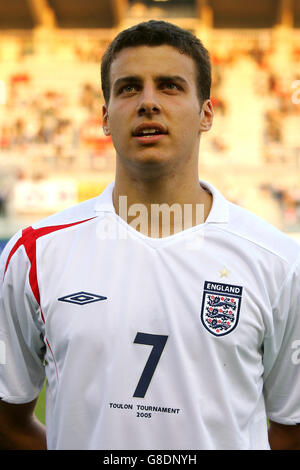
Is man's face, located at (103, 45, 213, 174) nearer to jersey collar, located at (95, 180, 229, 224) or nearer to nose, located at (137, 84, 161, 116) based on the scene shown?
nose, located at (137, 84, 161, 116)

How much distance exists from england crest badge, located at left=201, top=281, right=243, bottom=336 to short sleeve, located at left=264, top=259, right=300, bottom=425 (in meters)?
0.11

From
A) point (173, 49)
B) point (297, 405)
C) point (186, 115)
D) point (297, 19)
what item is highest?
point (297, 19)

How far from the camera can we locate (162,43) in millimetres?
1794

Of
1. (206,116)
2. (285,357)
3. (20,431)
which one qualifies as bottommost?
(20,431)

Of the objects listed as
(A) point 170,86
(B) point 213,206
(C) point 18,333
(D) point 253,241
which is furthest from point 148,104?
(C) point 18,333

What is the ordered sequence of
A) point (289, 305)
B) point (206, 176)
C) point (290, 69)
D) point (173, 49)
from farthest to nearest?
point (290, 69) < point (206, 176) < point (173, 49) < point (289, 305)

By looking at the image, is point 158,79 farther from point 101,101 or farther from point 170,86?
point 101,101

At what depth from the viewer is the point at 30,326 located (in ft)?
5.72

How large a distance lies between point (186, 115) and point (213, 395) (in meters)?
0.80

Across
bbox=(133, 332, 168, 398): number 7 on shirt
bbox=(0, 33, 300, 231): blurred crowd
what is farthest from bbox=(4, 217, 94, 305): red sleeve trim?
bbox=(0, 33, 300, 231): blurred crowd

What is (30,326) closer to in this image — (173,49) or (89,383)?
(89,383)

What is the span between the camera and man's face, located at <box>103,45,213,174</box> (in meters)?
1.69

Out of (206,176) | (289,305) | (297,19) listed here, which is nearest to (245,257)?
(289,305)

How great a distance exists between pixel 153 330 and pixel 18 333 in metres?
0.46
